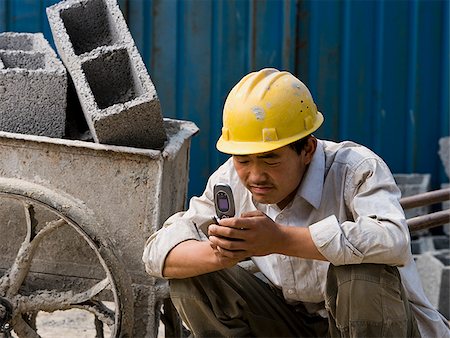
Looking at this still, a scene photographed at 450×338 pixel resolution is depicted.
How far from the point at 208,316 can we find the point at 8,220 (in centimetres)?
97

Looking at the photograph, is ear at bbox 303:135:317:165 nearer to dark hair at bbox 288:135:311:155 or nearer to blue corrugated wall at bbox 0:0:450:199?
dark hair at bbox 288:135:311:155

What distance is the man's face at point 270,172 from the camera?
10.7 ft

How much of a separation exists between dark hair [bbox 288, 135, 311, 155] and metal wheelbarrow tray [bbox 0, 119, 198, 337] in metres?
0.57

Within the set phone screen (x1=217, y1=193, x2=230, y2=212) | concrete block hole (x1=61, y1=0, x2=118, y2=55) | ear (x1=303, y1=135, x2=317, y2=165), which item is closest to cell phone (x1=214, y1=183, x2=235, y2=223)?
phone screen (x1=217, y1=193, x2=230, y2=212)

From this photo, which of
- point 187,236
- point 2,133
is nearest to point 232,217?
point 187,236

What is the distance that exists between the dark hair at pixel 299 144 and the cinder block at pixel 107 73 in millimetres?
650

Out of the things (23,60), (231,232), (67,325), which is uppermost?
(23,60)

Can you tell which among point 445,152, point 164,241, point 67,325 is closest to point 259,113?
point 164,241

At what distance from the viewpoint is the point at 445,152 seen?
6359mm

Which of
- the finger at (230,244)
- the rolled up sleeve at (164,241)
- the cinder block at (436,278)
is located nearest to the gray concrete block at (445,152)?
the cinder block at (436,278)

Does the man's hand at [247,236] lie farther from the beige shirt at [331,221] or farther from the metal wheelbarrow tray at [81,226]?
the metal wheelbarrow tray at [81,226]

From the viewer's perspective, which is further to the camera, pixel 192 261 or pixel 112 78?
pixel 112 78

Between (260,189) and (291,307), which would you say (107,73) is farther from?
(291,307)

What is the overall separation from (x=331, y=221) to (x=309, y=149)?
0.36 m
